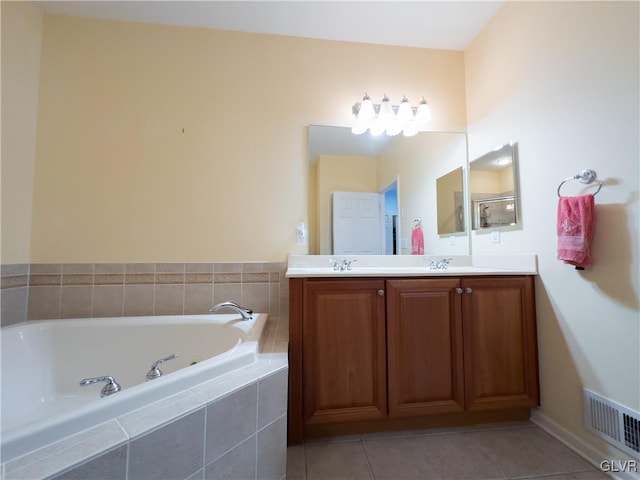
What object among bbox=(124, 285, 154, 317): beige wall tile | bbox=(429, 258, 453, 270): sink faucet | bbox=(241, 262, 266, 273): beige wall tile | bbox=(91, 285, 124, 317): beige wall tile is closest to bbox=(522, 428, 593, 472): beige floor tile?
bbox=(429, 258, 453, 270): sink faucet

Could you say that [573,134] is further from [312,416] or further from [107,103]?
[107,103]

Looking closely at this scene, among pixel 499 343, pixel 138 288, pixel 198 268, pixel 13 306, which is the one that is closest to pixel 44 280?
pixel 13 306

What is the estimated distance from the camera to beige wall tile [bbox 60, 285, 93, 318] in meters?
1.64

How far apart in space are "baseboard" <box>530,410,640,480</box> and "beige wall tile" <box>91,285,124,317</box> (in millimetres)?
2550

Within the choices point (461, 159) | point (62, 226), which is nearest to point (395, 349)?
point (461, 159)

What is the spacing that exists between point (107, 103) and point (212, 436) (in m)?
2.08

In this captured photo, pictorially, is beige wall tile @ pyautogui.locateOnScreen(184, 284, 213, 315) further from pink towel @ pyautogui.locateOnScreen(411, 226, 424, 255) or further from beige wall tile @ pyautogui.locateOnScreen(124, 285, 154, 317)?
pink towel @ pyautogui.locateOnScreen(411, 226, 424, 255)

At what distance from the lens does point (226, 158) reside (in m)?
1.80

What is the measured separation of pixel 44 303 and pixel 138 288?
0.55 metres

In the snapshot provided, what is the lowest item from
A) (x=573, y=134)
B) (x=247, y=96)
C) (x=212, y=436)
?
(x=212, y=436)

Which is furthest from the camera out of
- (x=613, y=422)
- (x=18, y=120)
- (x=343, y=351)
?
(x=18, y=120)

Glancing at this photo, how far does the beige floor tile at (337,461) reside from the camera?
1120mm

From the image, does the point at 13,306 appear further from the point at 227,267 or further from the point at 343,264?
the point at 343,264

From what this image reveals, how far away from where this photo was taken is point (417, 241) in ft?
6.38
